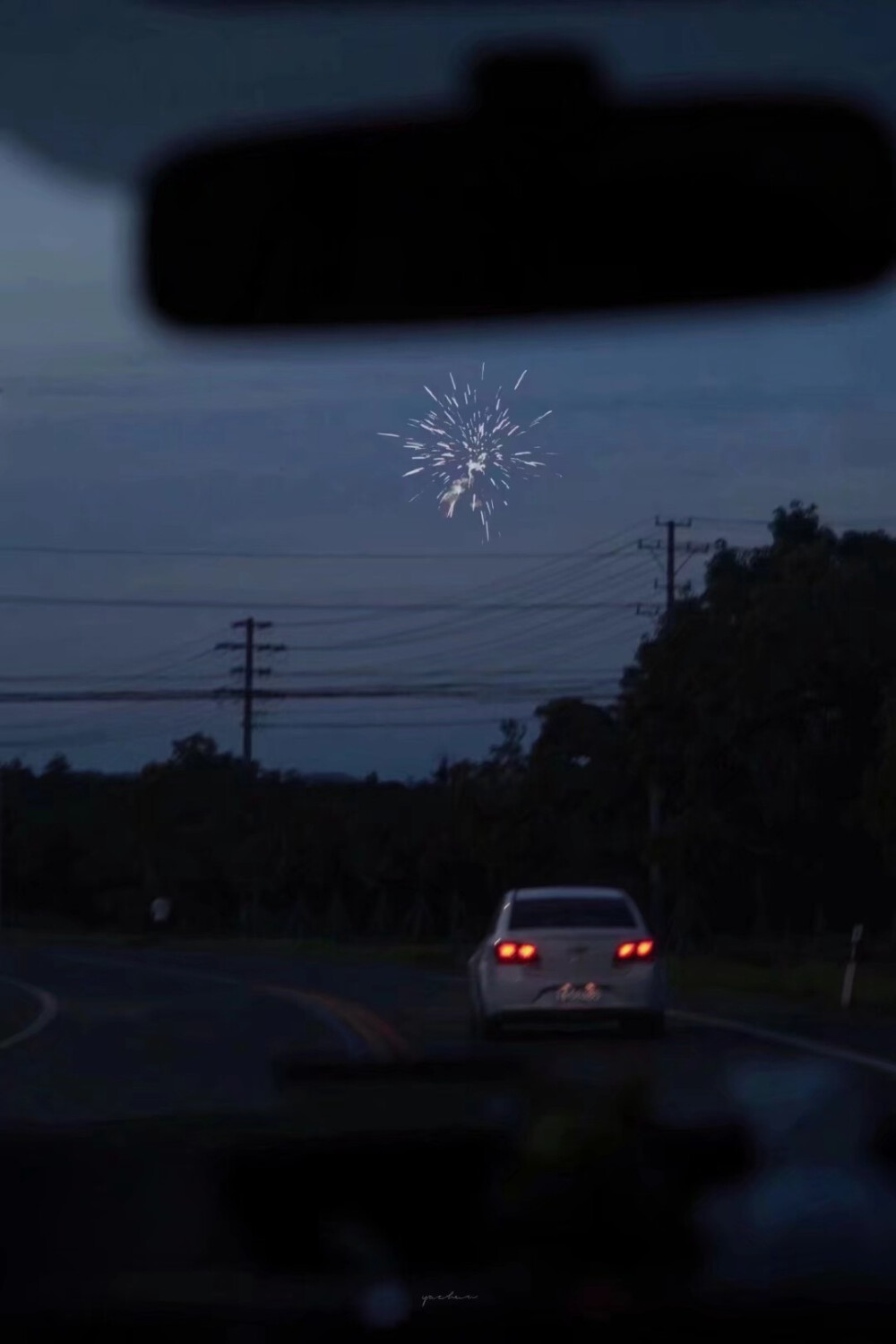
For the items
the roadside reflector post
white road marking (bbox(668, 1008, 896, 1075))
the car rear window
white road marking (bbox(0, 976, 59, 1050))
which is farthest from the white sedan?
white road marking (bbox(0, 976, 59, 1050))

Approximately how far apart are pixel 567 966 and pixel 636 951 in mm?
311

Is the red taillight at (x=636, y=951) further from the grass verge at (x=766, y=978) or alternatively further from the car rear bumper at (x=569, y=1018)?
the car rear bumper at (x=569, y=1018)

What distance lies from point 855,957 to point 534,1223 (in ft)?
8.23

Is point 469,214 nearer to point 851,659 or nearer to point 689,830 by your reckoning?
point 689,830

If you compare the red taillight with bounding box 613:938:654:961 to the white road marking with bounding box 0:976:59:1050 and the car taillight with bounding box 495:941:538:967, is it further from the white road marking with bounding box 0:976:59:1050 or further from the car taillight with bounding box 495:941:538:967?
the white road marking with bounding box 0:976:59:1050

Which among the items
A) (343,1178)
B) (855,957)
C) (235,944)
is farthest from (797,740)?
(343,1178)

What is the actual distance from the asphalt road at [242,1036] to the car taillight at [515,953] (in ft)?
0.70

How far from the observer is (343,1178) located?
3705 mm

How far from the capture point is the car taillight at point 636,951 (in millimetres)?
4742

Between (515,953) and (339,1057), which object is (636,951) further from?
(339,1057)

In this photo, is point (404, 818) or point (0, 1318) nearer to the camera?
point (0, 1318)

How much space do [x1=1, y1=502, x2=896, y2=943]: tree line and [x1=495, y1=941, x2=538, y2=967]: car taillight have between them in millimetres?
88

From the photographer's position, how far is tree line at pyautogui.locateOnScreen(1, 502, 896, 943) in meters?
4.48

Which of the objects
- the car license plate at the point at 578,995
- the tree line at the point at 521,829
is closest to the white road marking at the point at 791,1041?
the car license plate at the point at 578,995
